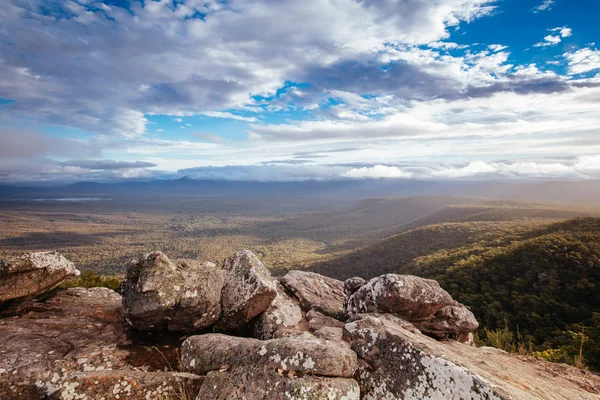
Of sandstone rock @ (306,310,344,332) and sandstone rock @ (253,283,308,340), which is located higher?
sandstone rock @ (253,283,308,340)

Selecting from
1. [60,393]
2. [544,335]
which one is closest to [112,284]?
[60,393]

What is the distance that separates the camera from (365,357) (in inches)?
271

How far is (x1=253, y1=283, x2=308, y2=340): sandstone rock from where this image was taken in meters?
9.80

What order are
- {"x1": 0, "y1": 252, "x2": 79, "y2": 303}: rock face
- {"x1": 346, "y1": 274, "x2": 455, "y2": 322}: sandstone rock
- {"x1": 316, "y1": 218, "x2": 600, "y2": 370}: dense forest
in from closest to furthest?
{"x1": 0, "y1": 252, "x2": 79, "y2": 303}: rock face, {"x1": 346, "y1": 274, "x2": 455, "y2": 322}: sandstone rock, {"x1": 316, "y1": 218, "x2": 600, "y2": 370}: dense forest

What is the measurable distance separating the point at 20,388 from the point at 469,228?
302 feet

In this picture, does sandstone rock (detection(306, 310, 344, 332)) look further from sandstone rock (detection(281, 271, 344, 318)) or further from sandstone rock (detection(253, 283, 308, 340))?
sandstone rock (detection(281, 271, 344, 318))

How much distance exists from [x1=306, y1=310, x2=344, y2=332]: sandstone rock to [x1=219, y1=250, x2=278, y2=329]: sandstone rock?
1779 millimetres

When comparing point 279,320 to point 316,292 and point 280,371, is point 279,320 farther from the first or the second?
point 280,371

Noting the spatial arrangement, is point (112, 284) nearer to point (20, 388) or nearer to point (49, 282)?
point (49, 282)

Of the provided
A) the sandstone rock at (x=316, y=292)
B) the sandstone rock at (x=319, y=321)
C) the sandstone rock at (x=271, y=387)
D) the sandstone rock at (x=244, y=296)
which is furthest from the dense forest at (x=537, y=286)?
the sandstone rock at (x=244, y=296)

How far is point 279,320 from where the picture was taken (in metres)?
10.4

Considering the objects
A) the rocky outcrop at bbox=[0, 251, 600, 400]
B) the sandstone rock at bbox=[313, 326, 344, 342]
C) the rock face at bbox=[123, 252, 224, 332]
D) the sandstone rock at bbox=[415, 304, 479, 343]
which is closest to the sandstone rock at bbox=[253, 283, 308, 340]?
the rocky outcrop at bbox=[0, 251, 600, 400]

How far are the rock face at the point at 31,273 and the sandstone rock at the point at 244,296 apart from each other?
6890 mm

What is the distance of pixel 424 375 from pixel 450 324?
22.6 ft
